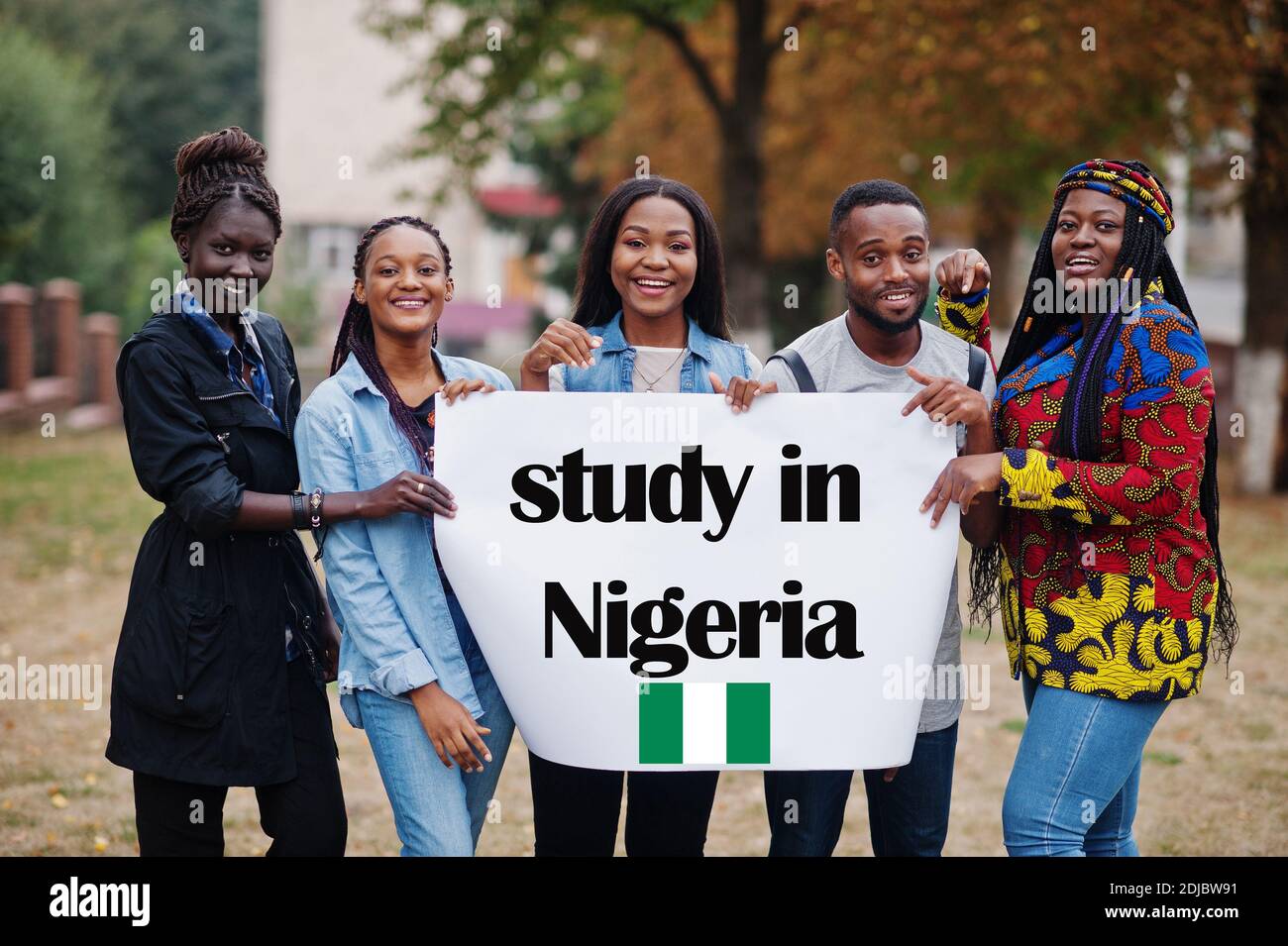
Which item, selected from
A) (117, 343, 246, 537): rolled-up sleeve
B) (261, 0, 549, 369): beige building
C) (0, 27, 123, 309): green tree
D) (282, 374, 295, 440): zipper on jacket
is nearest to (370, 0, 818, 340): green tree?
(0, 27, 123, 309): green tree

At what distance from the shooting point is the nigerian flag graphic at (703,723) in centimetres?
318

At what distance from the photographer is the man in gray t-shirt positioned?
3148mm

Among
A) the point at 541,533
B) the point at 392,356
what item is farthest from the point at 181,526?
the point at 541,533

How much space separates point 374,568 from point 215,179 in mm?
1007

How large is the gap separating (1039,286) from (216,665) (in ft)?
6.99

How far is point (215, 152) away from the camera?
319cm

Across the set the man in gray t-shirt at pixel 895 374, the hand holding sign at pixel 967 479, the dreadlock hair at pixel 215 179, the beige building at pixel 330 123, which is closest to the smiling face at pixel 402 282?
the dreadlock hair at pixel 215 179

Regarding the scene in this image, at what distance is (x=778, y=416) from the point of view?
10.5 ft

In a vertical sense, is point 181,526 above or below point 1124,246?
below

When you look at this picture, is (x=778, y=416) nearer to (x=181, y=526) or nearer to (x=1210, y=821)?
(x=181, y=526)

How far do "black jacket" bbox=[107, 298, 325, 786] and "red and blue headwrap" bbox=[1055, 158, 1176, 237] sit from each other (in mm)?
1993

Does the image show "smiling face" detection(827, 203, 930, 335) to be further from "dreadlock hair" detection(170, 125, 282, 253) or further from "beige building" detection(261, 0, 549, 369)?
"beige building" detection(261, 0, 549, 369)

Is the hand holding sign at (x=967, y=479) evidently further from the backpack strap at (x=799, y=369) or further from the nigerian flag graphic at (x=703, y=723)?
the nigerian flag graphic at (x=703, y=723)

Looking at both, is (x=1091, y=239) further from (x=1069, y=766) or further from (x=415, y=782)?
(x=415, y=782)
